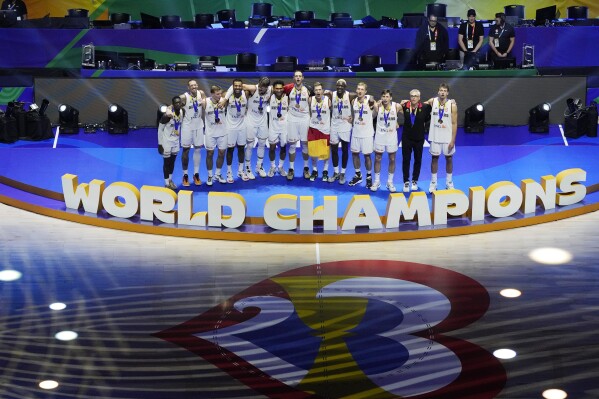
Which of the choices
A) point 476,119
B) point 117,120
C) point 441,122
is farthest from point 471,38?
point 117,120

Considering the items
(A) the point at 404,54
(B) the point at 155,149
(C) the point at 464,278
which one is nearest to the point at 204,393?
(C) the point at 464,278

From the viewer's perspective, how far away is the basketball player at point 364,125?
577 inches

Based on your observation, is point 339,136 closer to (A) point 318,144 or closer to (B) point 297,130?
(A) point 318,144

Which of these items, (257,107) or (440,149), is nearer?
(440,149)

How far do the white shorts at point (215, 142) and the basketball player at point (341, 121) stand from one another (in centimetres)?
147

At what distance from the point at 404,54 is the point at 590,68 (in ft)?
11.0

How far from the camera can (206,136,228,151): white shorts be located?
14.9m

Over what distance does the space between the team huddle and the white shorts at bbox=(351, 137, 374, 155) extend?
0.01 metres

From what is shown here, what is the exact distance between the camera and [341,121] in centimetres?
1485

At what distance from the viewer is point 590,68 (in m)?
19.6

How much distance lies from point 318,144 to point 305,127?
0.30m

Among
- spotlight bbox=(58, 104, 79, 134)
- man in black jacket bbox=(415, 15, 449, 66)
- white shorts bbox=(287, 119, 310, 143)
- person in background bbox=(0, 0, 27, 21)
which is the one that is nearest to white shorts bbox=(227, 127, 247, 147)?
white shorts bbox=(287, 119, 310, 143)

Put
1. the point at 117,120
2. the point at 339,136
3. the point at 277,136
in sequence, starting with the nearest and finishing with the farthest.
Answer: the point at 339,136
the point at 277,136
the point at 117,120

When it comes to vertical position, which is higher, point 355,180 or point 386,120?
point 386,120
